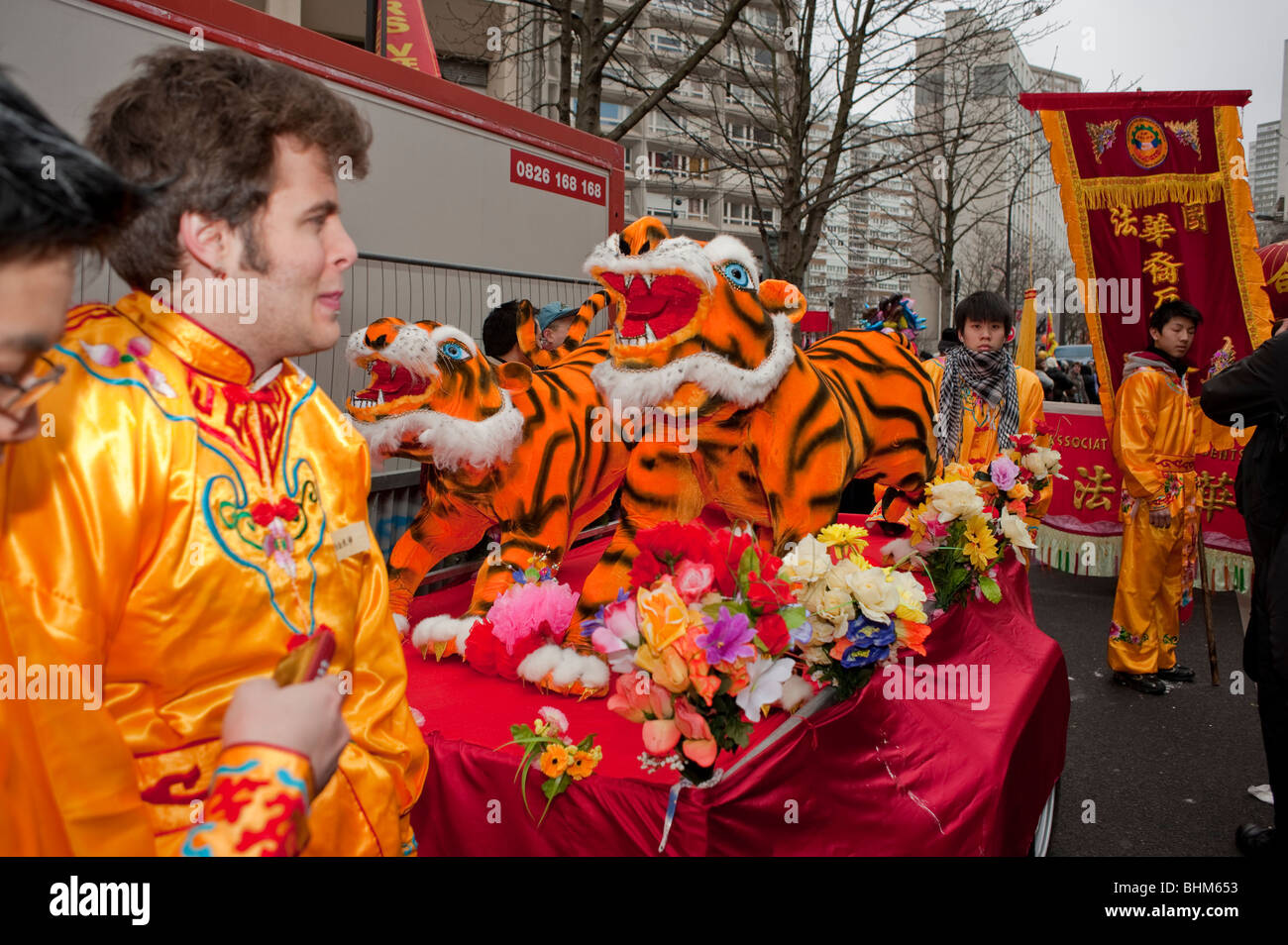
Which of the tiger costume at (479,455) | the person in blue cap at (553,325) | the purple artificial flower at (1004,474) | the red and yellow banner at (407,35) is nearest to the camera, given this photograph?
the tiger costume at (479,455)

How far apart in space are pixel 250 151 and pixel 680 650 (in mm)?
1059

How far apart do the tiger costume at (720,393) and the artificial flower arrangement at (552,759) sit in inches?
29.2

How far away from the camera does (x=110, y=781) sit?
101 centimetres

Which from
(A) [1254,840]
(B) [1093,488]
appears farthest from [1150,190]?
(A) [1254,840]

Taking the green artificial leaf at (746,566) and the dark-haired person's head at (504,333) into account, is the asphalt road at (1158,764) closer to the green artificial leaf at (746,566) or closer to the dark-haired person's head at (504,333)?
the green artificial leaf at (746,566)

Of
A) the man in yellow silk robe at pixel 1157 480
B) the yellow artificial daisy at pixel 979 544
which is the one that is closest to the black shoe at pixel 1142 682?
the man in yellow silk robe at pixel 1157 480

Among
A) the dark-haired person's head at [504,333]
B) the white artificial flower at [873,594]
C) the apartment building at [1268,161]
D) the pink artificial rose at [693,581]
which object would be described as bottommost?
the white artificial flower at [873,594]

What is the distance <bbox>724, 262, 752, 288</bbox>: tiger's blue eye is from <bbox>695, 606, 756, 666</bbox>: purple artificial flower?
1287mm

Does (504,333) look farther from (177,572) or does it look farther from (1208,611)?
(1208,611)

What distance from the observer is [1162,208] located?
175 inches

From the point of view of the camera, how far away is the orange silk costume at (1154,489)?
4414 millimetres

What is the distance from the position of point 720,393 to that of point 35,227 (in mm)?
1963

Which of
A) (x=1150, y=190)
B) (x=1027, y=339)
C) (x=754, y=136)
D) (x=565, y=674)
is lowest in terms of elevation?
(x=565, y=674)
